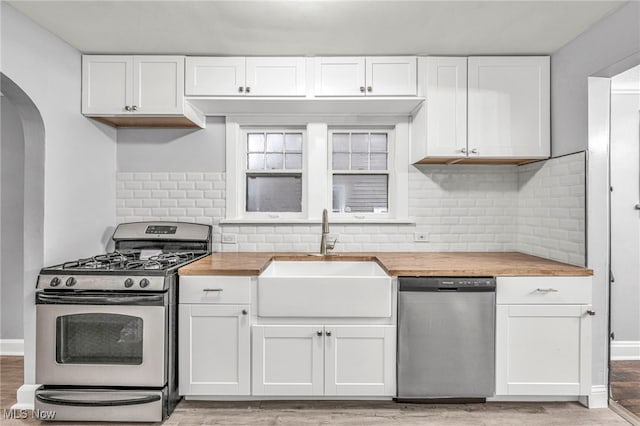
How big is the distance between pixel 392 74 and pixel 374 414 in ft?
7.37

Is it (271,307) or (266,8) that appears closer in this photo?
(266,8)

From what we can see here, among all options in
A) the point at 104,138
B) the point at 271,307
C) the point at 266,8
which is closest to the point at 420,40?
the point at 266,8

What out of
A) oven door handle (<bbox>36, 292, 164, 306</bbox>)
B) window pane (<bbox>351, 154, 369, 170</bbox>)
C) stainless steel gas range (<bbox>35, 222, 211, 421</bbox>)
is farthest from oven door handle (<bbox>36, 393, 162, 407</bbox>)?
window pane (<bbox>351, 154, 369, 170</bbox>)

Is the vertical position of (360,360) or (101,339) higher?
(101,339)

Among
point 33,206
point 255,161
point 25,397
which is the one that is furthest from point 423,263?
point 25,397

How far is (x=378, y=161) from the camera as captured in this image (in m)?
3.25

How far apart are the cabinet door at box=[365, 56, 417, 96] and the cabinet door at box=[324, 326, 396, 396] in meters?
1.63

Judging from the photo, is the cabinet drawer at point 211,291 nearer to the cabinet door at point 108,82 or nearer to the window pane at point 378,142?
the cabinet door at point 108,82

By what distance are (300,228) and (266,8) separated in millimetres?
1641

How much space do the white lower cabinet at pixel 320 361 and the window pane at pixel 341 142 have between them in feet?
5.06

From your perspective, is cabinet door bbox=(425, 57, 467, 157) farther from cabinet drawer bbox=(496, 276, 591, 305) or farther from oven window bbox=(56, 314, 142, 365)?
oven window bbox=(56, 314, 142, 365)

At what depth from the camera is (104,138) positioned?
300 cm

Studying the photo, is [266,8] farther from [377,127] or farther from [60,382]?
[60,382]

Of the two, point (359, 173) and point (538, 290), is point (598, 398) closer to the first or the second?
point (538, 290)
